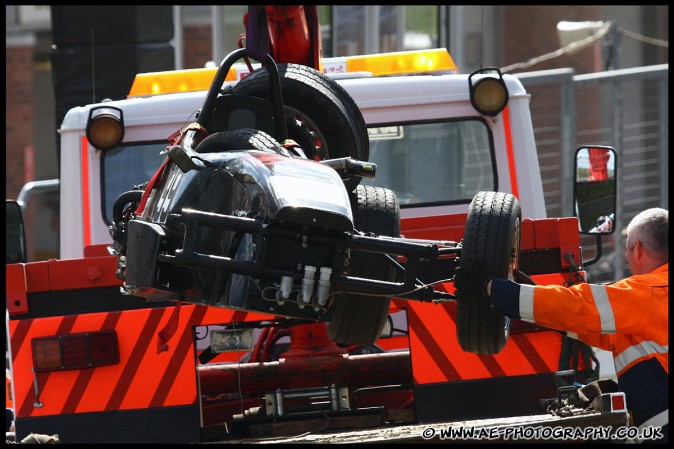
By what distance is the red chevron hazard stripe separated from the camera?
235 inches

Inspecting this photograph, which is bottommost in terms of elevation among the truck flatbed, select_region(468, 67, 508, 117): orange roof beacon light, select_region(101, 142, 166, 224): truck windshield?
the truck flatbed

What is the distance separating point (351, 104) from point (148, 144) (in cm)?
159

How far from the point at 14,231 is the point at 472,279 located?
3136 mm

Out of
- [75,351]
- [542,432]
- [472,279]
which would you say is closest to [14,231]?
[75,351]

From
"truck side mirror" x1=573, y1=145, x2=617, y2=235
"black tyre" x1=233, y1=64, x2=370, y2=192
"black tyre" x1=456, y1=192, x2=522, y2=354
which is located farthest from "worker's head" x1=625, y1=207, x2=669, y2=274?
"truck side mirror" x1=573, y1=145, x2=617, y2=235

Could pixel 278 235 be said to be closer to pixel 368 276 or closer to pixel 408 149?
pixel 368 276

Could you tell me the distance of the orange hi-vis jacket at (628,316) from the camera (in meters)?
4.86

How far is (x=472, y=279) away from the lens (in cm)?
495

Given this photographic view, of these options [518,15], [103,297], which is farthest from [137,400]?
[518,15]

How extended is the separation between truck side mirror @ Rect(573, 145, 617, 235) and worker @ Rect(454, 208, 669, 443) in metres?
1.76

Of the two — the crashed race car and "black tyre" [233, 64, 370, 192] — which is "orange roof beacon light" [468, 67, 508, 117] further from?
the crashed race car

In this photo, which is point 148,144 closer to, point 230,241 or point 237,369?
point 237,369

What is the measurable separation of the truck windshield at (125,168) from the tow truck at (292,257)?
0.04ft

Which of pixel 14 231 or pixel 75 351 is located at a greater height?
pixel 14 231
